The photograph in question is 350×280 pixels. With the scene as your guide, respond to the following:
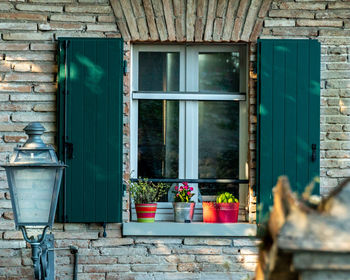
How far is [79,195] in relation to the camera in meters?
5.80

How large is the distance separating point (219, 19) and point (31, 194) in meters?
2.86

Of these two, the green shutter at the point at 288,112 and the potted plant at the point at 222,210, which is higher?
the green shutter at the point at 288,112

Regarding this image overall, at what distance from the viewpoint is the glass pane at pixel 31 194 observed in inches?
143

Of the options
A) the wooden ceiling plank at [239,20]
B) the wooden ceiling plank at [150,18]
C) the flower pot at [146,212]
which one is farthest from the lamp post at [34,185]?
the wooden ceiling plank at [239,20]

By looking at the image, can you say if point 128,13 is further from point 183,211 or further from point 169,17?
point 183,211

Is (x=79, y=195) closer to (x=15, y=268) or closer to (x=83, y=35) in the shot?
(x=15, y=268)

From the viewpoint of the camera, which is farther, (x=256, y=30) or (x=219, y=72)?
(x=219, y=72)

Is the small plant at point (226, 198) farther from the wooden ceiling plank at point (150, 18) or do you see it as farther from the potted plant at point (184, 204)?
the wooden ceiling plank at point (150, 18)

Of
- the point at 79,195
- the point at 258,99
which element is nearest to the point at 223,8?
the point at 258,99

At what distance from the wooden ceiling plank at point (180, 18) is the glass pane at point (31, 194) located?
8.54 feet

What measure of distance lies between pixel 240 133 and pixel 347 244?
4.98 meters

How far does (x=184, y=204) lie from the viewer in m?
6.03

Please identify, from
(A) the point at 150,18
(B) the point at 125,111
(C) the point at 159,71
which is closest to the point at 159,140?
(B) the point at 125,111

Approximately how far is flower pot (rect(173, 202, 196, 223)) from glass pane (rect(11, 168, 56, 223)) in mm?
2511
